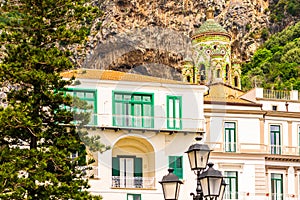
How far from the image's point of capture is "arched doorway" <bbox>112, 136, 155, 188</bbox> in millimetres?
52938

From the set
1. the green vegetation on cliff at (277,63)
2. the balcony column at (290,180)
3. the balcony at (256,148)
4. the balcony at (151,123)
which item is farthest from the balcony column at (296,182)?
the green vegetation on cliff at (277,63)

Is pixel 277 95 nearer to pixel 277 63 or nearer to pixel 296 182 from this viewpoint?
pixel 296 182

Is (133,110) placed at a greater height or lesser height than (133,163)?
greater

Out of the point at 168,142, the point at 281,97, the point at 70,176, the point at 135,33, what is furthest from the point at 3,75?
the point at 135,33

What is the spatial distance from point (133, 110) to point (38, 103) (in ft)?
48.9

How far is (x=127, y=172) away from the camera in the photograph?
2101 inches

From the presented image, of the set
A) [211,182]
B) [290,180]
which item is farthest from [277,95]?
[211,182]

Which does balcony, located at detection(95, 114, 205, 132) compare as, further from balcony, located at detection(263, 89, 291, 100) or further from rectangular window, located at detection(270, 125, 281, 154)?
balcony, located at detection(263, 89, 291, 100)

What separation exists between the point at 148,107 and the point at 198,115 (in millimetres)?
2998

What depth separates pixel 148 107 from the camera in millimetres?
54281

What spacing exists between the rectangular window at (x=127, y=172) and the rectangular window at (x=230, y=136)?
5.29m

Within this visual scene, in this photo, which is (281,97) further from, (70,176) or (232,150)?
(70,176)

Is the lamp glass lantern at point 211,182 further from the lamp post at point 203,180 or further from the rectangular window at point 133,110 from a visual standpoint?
the rectangular window at point 133,110

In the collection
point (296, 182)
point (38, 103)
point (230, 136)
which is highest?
point (38, 103)
